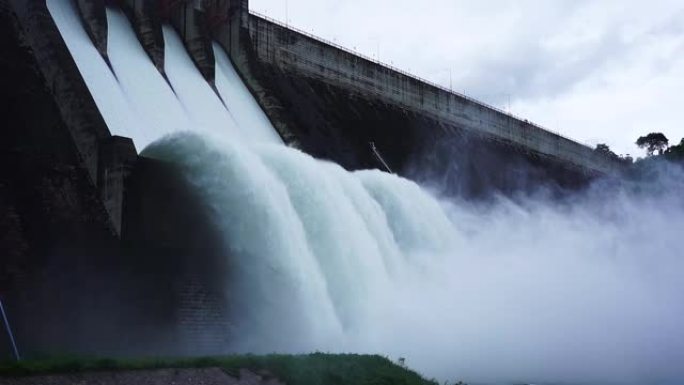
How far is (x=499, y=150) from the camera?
3988cm

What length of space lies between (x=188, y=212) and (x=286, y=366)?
4890 mm

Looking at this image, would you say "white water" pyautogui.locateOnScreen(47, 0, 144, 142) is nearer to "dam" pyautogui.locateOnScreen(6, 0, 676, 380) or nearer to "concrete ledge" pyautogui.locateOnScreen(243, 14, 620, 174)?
"dam" pyautogui.locateOnScreen(6, 0, 676, 380)

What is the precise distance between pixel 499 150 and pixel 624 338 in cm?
1845

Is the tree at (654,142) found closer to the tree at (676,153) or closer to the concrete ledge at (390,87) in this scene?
the tree at (676,153)

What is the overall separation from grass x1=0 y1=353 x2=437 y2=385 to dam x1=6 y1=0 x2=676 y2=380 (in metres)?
2.43

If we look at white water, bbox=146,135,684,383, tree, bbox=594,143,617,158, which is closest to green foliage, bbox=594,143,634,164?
tree, bbox=594,143,617,158

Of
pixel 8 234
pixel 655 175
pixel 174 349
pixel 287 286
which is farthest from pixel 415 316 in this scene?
pixel 655 175

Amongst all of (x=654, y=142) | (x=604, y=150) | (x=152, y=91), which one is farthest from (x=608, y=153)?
(x=152, y=91)

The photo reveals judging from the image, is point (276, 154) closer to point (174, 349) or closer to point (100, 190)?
point (100, 190)

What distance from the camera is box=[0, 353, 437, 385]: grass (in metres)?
9.65

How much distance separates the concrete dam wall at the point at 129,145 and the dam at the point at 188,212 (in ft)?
0.13

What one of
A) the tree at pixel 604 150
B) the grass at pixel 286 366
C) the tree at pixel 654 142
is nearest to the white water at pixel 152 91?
the grass at pixel 286 366

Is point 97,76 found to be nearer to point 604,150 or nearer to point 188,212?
point 188,212

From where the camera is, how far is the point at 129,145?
15.3m
